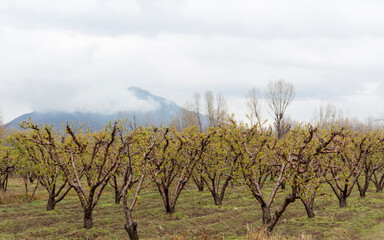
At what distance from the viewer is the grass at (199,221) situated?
15.4 metres

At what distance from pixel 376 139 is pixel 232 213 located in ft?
48.4

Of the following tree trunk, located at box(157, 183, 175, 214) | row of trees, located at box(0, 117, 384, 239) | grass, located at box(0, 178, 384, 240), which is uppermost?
row of trees, located at box(0, 117, 384, 239)

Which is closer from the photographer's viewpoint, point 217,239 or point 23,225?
point 217,239

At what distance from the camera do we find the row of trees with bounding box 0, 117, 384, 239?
1324 cm

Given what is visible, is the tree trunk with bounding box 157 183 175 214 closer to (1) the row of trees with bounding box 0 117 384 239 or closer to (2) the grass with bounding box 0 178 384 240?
(1) the row of trees with bounding box 0 117 384 239

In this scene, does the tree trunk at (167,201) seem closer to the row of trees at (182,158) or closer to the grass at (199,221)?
the row of trees at (182,158)

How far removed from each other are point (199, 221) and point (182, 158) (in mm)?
5114

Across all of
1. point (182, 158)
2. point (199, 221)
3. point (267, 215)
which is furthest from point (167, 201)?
point (267, 215)

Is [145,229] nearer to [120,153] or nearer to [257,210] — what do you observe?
[120,153]

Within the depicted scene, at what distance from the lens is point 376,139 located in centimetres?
2562

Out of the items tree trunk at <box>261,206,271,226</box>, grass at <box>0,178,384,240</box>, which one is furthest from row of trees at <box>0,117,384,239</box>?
grass at <box>0,178,384,240</box>

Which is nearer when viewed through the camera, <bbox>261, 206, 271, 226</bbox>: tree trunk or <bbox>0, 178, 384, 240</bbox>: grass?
<bbox>261, 206, 271, 226</bbox>: tree trunk

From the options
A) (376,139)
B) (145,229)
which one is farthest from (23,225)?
(376,139)

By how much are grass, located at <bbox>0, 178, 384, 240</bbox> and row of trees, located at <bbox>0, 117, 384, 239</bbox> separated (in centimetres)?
106
